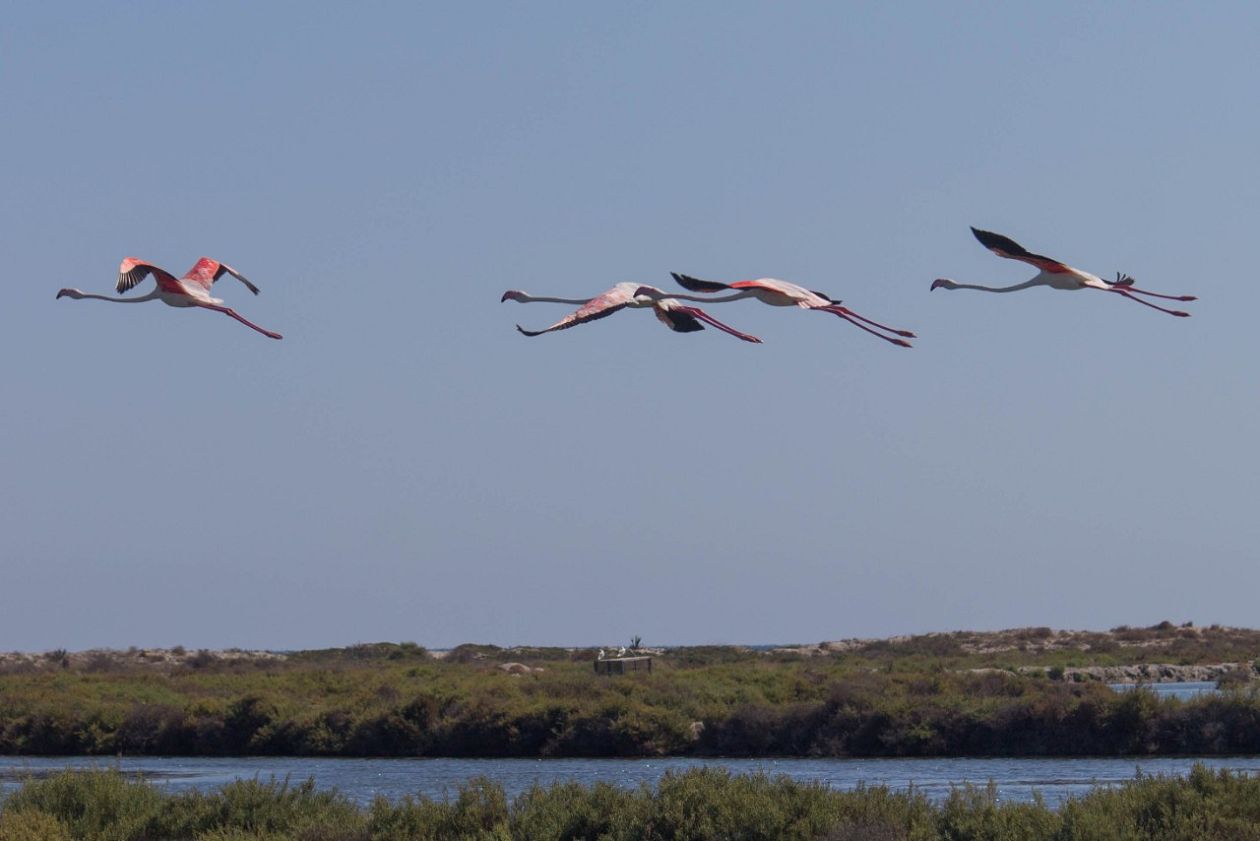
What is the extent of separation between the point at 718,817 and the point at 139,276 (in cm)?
966

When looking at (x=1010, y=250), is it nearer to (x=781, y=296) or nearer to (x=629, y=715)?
(x=781, y=296)

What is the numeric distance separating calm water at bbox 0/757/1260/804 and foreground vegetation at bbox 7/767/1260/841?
7132 millimetres

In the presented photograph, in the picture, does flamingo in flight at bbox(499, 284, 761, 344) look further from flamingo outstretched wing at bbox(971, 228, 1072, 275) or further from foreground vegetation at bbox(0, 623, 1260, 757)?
foreground vegetation at bbox(0, 623, 1260, 757)

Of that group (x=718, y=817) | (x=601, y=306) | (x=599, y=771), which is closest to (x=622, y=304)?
(x=601, y=306)

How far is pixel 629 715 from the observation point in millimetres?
41375

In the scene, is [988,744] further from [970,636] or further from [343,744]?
[970,636]

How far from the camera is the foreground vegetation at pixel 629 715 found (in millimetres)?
37781

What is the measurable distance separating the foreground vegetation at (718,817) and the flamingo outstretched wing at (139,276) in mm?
7885

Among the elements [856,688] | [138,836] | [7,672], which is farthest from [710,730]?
[7,672]

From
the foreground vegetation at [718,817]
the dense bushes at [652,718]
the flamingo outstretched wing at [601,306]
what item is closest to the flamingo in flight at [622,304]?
the flamingo outstretched wing at [601,306]

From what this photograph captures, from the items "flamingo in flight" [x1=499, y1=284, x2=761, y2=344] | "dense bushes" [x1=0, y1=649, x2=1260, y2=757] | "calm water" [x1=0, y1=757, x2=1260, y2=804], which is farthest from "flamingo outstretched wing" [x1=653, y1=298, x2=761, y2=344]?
"dense bushes" [x1=0, y1=649, x2=1260, y2=757]

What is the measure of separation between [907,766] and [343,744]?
51.6 ft

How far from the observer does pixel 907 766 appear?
36750 mm

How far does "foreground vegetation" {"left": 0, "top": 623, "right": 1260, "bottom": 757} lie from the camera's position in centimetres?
3778
